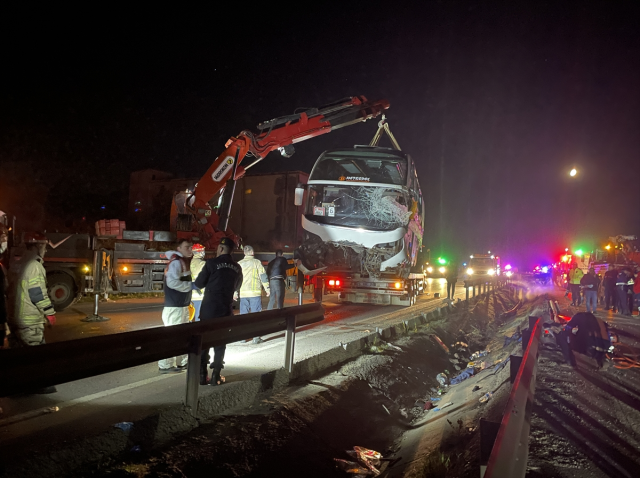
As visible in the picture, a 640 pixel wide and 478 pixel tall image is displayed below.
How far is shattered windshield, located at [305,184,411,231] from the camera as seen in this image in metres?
12.9

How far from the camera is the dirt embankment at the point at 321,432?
3621 mm

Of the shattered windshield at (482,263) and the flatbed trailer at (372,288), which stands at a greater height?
the shattered windshield at (482,263)

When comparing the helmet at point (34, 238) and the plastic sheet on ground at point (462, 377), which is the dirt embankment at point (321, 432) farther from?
the helmet at point (34, 238)

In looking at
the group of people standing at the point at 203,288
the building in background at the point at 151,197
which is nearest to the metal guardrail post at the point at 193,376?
the group of people standing at the point at 203,288

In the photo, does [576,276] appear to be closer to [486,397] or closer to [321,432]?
[486,397]

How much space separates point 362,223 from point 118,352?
9.68 metres

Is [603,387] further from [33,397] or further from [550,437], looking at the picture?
[33,397]

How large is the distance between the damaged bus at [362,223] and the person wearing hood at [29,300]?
27.5ft

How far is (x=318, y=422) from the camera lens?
16.0 feet

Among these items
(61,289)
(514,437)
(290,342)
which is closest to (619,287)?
(290,342)

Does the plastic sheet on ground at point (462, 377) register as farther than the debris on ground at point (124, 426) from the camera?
Yes

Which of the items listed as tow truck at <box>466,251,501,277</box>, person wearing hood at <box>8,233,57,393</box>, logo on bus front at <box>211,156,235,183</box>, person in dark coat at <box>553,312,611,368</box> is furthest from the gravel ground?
tow truck at <box>466,251,501,277</box>

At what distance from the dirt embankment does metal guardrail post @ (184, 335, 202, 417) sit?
237 mm

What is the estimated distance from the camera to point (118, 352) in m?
3.66
